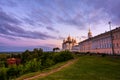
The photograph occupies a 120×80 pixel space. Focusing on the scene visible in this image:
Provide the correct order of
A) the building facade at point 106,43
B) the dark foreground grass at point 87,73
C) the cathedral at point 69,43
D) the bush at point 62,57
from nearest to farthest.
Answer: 1. the dark foreground grass at point 87,73
2. the bush at point 62,57
3. the building facade at point 106,43
4. the cathedral at point 69,43

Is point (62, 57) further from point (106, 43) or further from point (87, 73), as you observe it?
point (106, 43)

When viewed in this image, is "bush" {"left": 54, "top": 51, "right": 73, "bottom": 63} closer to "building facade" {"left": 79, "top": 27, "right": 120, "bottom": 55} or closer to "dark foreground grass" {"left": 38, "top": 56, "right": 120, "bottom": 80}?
"dark foreground grass" {"left": 38, "top": 56, "right": 120, "bottom": 80}

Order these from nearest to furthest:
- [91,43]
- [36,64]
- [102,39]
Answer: [36,64] → [102,39] → [91,43]

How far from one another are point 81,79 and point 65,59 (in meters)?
20.6

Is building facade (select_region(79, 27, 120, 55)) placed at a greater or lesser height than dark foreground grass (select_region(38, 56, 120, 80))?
greater

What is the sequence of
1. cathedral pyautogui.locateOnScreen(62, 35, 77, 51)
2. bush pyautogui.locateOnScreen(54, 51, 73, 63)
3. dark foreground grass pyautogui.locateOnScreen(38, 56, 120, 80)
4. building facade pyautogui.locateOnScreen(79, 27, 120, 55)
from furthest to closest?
cathedral pyautogui.locateOnScreen(62, 35, 77, 51)
building facade pyautogui.locateOnScreen(79, 27, 120, 55)
bush pyautogui.locateOnScreen(54, 51, 73, 63)
dark foreground grass pyautogui.locateOnScreen(38, 56, 120, 80)

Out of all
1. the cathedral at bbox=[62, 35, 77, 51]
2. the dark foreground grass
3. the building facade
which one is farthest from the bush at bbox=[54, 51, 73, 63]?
the cathedral at bbox=[62, 35, 77, 51]

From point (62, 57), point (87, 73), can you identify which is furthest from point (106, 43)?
point (87, 73)

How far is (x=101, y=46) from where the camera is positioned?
8544 centimetres

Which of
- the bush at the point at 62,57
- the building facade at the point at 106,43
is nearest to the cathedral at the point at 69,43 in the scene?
the building facade at the point at 106,43

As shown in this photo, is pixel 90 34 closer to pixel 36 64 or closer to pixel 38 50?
pixel 38 50

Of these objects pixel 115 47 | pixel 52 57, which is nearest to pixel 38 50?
pixel 52 57

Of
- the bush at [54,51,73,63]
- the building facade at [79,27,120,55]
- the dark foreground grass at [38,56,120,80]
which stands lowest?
the dark foreground grass at [38,56,120,80]

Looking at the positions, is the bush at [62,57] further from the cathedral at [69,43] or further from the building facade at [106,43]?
the cathedral at [69,43]
